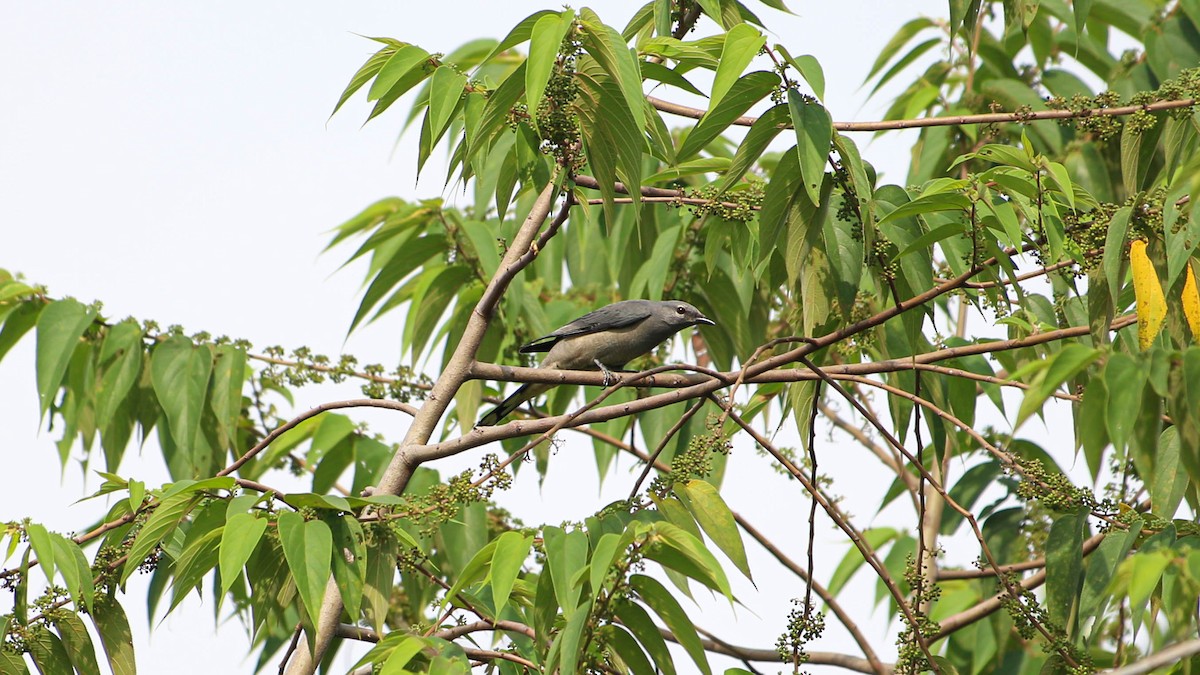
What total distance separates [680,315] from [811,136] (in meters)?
3.40

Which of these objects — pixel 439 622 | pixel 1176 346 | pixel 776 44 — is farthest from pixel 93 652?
pixel 1176 346

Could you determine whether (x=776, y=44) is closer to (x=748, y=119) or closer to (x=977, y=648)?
(x=748, y=119)

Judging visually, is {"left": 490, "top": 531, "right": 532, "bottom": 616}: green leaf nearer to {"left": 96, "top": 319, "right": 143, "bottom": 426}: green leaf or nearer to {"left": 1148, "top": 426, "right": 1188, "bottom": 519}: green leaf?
{"left": 1148, "top": 426, "right": 1188, "bottom": 519}: green leaf

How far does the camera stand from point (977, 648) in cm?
582

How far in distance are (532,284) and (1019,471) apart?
4.18 m

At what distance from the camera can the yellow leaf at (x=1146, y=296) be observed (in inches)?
115

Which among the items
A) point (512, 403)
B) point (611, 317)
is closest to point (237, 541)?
point (512, 403)

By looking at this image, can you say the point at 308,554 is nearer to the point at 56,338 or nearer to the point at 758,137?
the point at 758,137

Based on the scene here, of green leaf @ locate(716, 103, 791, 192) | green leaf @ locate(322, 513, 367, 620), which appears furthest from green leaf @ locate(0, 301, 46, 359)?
green leaf @ locate(716, 103, 791, 192)

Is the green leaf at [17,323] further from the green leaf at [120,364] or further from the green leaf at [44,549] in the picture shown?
the green leaf at [44,549]

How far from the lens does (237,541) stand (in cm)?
296

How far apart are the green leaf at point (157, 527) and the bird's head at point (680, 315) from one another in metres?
3.33

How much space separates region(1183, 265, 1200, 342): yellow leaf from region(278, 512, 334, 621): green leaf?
2365mm

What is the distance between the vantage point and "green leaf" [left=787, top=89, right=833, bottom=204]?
3.10 metres
